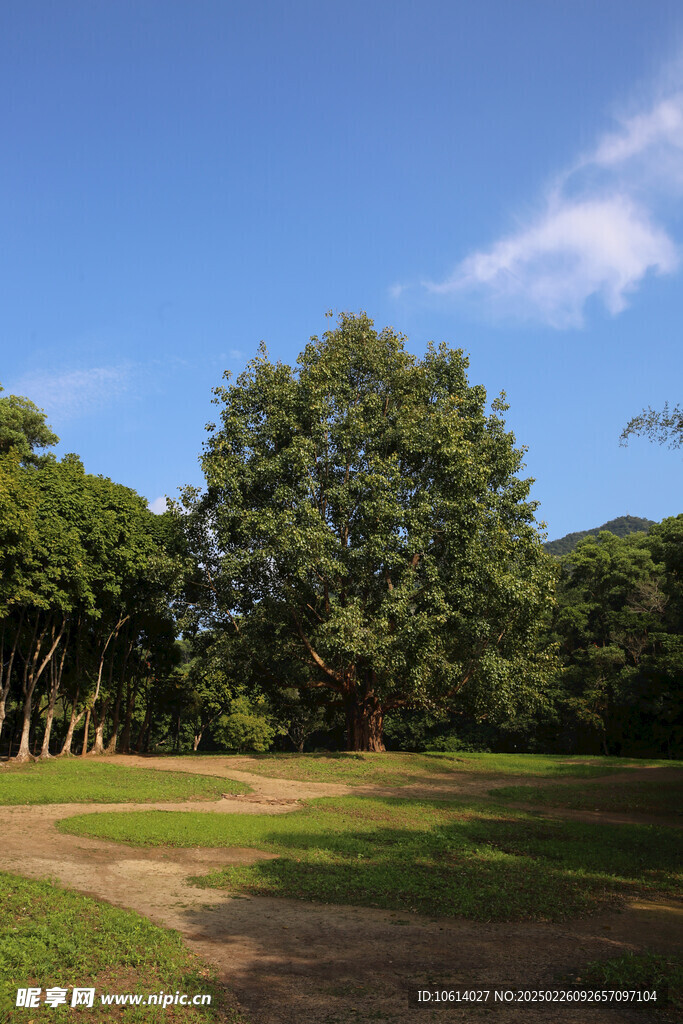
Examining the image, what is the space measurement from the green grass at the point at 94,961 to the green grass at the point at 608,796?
14.7 meters

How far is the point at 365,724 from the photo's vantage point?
32.3 meters

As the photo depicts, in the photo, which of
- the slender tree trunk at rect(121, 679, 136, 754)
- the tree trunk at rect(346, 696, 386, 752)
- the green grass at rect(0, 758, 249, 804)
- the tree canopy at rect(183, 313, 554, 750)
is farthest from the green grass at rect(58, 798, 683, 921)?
the slender tree trunk at rect(121, 679, 136, 754)

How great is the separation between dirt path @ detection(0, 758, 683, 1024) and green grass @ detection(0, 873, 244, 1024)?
330 mm

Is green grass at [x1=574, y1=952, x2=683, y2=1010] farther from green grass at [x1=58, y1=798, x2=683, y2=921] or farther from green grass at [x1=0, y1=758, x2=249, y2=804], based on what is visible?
green grass at [x1=0, y1=758, x2=249, y2=804]

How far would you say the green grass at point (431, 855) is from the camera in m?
10.2

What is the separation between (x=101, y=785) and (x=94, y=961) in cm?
1394

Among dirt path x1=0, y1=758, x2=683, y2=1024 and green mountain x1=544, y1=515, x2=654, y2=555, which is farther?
green mountain x1=544, y1=515, x2=654, y2=555

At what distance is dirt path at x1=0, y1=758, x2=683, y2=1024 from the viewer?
6.41 metres

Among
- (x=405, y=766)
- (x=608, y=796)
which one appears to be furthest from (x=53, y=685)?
(x=608, y=796)

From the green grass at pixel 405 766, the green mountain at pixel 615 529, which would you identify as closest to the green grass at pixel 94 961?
the green grass at pixel 405 766

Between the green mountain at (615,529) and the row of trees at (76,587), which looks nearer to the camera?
the row of trees at (76,587)

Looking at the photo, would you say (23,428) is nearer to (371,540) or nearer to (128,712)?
(128,712)

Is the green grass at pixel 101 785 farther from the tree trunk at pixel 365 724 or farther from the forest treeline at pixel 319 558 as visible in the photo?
the tree trunk at pixel 365 724

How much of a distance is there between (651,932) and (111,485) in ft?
82.2
